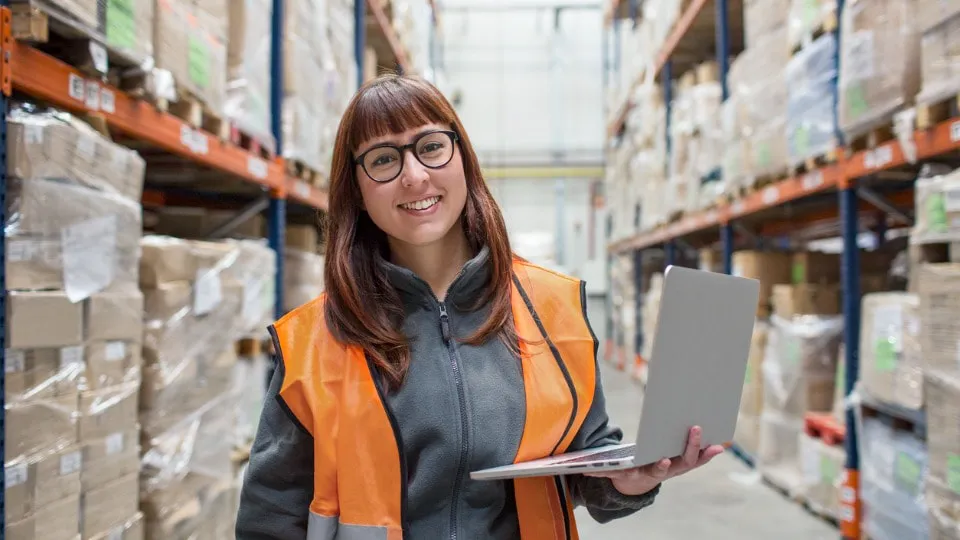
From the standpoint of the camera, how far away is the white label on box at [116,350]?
244 cm

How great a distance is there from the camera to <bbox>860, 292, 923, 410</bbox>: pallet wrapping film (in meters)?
3.25

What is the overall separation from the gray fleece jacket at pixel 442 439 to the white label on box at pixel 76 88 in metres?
1.35

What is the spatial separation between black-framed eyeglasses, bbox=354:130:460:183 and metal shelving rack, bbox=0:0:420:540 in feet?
3.78

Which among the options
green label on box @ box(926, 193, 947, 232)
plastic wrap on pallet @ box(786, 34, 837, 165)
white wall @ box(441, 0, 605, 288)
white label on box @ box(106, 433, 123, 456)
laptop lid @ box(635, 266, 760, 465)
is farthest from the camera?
white wall @ box(441, 0, 605, 288)

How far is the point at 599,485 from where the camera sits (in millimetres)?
1472

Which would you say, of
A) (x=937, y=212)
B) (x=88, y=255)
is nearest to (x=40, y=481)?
(x=88, y=255)

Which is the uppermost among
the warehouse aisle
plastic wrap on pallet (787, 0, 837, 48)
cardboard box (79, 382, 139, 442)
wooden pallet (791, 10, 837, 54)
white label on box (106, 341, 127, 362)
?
plastic wrap on pallet (787, 0, 837, 48)

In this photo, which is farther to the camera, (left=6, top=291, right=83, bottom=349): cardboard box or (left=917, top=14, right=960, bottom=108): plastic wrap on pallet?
(left=917, top=14, right=960, bottom=108): plastic wrap on pallet

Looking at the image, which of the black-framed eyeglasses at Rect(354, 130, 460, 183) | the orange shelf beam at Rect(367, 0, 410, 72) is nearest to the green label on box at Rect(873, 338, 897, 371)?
the black-framed eyeglasses at Rect(354, 130, 460, 183)

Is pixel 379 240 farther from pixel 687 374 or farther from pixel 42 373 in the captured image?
pixel 42 373

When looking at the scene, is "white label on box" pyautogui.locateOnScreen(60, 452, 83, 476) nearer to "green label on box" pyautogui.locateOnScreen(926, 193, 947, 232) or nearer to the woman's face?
the woman's face

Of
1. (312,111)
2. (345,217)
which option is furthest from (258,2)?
(345,217)

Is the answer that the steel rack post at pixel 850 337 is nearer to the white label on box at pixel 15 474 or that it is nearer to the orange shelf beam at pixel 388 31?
the orange shelf beam at pixel 388 31

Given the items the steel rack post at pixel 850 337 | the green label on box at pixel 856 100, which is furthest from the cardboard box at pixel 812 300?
the green label on box at pixel 856 100
